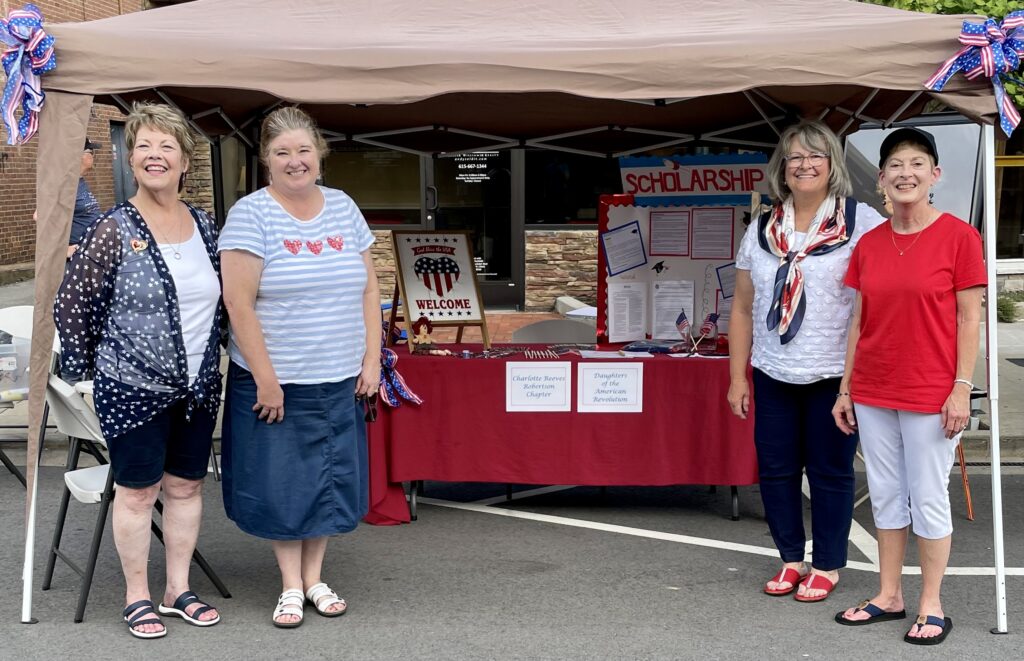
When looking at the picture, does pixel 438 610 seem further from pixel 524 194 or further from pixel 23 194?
pixel 23 194

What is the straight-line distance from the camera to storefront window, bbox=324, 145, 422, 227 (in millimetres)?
12180

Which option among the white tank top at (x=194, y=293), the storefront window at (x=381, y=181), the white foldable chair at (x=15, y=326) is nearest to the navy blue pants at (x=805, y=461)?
the white tank top at (x=194, y=293)

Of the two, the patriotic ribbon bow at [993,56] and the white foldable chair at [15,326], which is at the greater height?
the patriotic ribbon bow at [993,56]

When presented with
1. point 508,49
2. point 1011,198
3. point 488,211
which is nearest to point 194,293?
point 508,49

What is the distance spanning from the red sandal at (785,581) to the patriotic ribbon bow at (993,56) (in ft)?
6.05

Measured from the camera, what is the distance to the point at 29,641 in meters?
3.78

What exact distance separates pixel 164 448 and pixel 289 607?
751 mm

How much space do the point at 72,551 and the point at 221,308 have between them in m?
1.72

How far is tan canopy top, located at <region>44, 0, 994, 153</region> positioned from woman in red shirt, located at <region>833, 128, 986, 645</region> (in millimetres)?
460

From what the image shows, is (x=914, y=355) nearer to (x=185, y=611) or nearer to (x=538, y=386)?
(x=538, y=386)

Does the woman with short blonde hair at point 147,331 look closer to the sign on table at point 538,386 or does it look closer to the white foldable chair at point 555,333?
the sign on table at point 538,386

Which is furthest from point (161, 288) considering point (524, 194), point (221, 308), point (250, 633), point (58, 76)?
point (524, 194)

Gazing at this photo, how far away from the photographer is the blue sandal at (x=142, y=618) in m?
3.80

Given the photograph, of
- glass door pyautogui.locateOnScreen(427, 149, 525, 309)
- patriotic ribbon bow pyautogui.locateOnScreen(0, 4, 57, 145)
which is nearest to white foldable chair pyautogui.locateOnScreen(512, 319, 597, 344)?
patriotic ribbon bow pyautogui.locateOnScreen(0, 4, 57, 145)
